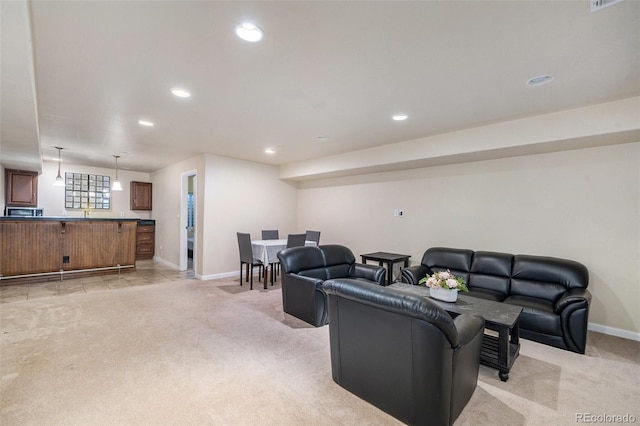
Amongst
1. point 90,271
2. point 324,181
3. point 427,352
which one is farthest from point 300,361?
point 90,271

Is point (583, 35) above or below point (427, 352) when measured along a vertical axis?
above

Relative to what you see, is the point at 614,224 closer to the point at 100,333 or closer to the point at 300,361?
the point at 300,361

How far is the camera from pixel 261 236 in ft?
22.4

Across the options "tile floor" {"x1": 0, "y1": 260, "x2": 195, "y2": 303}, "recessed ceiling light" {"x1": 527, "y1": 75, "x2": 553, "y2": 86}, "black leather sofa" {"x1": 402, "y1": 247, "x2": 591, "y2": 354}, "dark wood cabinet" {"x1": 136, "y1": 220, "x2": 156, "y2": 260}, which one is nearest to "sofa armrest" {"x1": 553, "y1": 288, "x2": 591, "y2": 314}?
"black leather sofa" {"x1": 402, "y1": 247, "x2": 591, "y2": 354}

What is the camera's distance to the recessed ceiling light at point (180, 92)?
9.62ft

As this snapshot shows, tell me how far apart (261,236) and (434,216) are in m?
3.86

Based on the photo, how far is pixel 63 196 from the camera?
7590 millimetres

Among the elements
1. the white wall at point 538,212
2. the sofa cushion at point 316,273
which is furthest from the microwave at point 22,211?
the white wall at point 538,212

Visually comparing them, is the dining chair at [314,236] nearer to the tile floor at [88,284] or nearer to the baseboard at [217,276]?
the baseboard at [217,276]

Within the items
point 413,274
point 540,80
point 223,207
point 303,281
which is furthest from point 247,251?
point 540,80

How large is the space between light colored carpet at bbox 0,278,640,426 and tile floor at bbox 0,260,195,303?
3.25 feet

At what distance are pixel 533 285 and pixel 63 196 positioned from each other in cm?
1035

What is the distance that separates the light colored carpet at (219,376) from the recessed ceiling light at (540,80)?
8.70ft

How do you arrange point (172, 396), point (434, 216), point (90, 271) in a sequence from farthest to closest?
point (90, 271) → point (434, 216) → point (172, 396)
